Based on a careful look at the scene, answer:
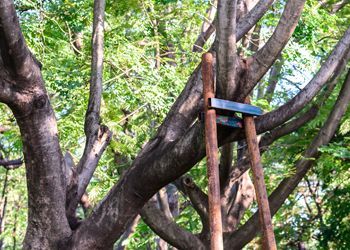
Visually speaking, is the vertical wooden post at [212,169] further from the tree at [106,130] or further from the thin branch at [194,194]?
the thin branch at [194,194]

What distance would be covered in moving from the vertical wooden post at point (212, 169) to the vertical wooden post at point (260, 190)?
16.3 inches

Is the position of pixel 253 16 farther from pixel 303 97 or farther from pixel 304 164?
pixel 304 164

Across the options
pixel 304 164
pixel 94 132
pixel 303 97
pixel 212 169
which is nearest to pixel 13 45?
pixel 94 132

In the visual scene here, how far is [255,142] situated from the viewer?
4973 mm

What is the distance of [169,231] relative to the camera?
9.05 m

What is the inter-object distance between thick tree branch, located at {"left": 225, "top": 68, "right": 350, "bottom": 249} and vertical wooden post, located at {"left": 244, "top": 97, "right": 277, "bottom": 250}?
3.34m

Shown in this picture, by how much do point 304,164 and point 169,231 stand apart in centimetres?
219

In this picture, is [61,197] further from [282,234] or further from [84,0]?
[282,234]

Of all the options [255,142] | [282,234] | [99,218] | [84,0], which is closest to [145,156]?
[99,218]

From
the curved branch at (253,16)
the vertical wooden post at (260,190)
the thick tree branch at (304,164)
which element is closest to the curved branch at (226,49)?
the vertical wooden post at (260,190)

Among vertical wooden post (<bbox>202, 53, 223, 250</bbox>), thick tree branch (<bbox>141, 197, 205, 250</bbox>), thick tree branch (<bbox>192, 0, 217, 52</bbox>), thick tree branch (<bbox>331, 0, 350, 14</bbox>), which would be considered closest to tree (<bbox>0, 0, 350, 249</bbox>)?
vertical wooden post (<bbox>202, 53, 223, 250</bbox>)

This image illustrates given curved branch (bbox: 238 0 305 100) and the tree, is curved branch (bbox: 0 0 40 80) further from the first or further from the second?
curved branch (bbox: 238 0 305 100)

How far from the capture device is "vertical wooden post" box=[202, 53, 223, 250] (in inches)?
176

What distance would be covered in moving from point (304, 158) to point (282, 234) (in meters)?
6.53
